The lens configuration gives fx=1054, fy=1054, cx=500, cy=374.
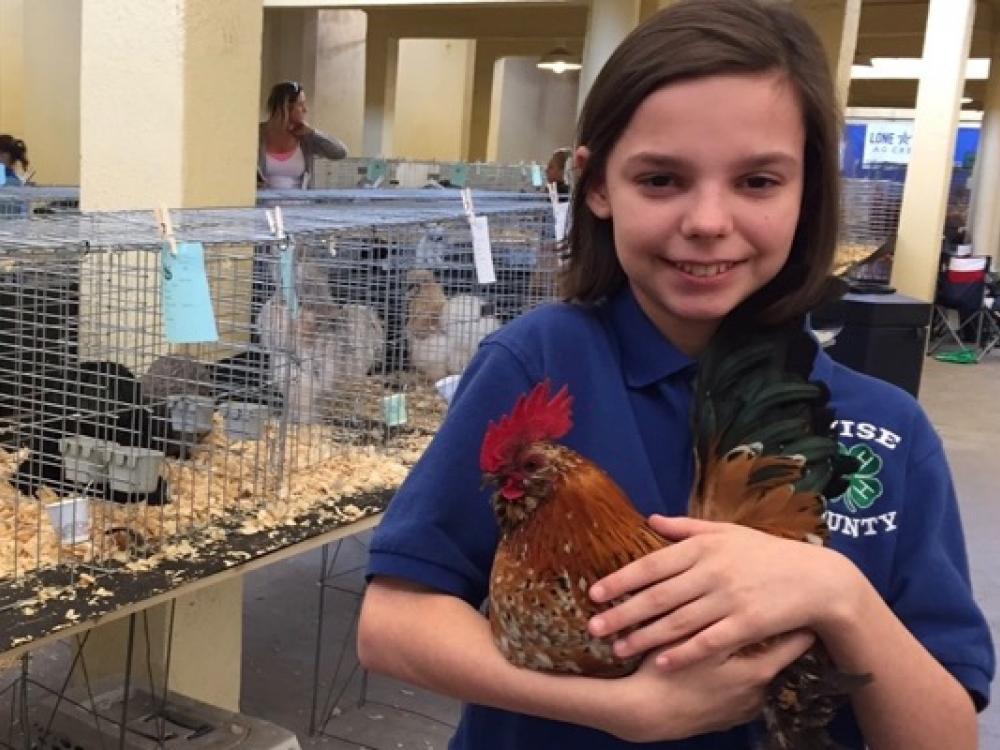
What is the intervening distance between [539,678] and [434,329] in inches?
78.0

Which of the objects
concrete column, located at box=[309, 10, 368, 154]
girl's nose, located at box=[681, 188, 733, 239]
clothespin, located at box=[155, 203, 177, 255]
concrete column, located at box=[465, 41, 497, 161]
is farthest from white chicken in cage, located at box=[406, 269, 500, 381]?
concrete column, located at box=[465, 41, 497, 161]

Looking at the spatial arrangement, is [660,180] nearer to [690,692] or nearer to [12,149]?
[690,692]

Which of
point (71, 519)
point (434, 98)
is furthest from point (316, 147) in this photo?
point (434, 98)

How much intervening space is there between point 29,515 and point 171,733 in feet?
1.83

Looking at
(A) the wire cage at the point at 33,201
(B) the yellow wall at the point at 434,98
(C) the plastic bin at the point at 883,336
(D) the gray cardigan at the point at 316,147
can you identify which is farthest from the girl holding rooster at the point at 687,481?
(B) the yellow wall at the point at 434,98

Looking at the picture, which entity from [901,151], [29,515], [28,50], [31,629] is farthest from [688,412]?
[901,151]

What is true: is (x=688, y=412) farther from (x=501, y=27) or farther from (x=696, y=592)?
(x=501, y=27)

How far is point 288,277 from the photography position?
187cm

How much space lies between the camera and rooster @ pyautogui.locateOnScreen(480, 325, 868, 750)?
0.71 meters

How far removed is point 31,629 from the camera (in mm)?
1357

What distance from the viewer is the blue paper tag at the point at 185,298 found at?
157 cm

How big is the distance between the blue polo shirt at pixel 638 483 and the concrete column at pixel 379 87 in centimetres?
849

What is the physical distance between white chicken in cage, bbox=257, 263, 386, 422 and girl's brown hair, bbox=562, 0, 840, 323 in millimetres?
1269

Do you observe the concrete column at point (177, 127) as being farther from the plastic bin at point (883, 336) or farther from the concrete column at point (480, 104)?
the concrete column at point (480, 104)
